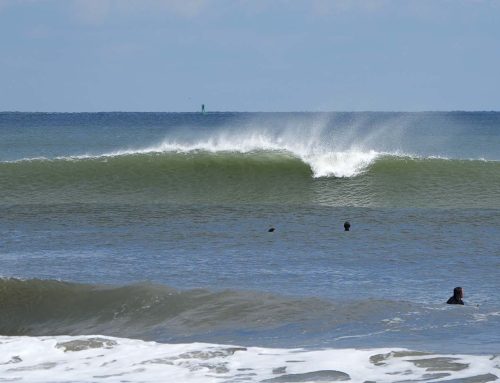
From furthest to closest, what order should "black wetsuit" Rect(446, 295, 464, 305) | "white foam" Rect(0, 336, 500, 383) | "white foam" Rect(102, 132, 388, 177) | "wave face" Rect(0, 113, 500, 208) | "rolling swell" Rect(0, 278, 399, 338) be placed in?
"white foam" Rect(102, 132, 388, 177) < "wave face" Rect(0, 113, 500, 208) < "black wetsuit" Rect(446, 295, 464, 305) < "rolling swell" Rect(0, 278, 399, 338) < "white foam" Rect(0, 336, 500, 383)

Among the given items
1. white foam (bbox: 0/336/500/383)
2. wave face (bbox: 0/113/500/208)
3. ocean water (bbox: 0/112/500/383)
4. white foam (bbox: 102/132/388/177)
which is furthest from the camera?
white foam (bbox: 102/132/388/177)

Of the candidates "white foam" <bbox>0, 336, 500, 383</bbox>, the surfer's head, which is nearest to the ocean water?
"white foam" <bbox>0, 336, 500, 383</bbox>

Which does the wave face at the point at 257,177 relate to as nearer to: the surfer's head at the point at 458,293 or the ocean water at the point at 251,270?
the ocean water at the point at 251,270

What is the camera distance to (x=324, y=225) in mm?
20875

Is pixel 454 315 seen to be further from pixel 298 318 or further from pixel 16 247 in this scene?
pixel 16 247

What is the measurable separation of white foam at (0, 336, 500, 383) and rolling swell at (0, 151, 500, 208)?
13787 millimetres

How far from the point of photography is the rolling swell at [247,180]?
2614 centimetres

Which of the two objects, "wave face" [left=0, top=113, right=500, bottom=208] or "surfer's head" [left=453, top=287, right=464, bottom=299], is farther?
"wave face" [left=0, top=113, right=500, bottom=208]

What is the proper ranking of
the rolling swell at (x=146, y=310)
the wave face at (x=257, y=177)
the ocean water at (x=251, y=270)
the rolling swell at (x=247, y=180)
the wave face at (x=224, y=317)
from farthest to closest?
1. the wave face at (x=257, y=177)
2. the rolling swell at (x=247, y=180)
3. the rolling swell at (x=146, y=310)
4. the wave face at (x=224, y=317)
5. the ocean water at (x=251, y=270)

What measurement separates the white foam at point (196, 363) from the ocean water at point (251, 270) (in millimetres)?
28

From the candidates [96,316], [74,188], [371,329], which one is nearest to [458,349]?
[371,329]

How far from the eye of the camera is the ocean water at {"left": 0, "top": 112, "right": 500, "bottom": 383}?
10984 millimetres

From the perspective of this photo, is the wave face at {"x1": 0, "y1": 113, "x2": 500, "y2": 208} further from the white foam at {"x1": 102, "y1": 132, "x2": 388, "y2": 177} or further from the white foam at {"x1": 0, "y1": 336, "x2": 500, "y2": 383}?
the white foam at {"x1": 0, "y1": 336, "x2": 500, "y2": 383}

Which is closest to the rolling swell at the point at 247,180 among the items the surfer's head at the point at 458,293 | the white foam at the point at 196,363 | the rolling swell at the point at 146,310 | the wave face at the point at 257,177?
the wave face at the point at 257,177
